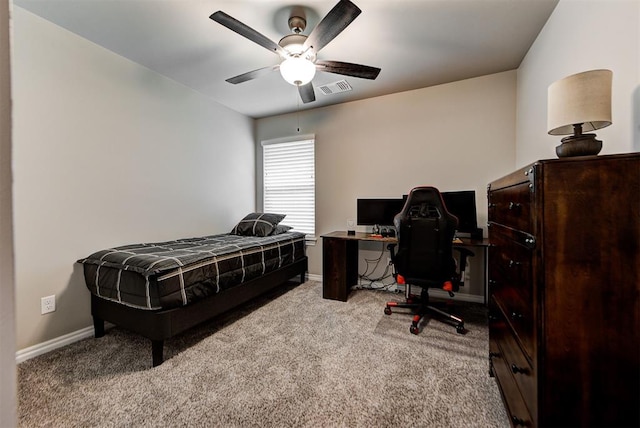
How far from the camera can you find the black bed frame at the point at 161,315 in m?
1.78

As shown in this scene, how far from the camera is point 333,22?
5.14ft

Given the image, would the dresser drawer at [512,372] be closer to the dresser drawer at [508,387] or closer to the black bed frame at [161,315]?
the dresser drawer at [508,387]

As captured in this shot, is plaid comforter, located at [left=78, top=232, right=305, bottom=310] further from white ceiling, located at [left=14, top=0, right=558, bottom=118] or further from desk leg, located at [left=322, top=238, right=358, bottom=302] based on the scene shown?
white ceiling, located at [left=14, top=0, right=558, bottom=118]

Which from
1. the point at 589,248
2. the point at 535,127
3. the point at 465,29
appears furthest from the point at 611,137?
the point at 465,29

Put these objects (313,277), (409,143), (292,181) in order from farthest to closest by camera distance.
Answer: (292,181) < (313,277) < (409,143)

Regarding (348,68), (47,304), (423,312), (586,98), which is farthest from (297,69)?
(47,304)

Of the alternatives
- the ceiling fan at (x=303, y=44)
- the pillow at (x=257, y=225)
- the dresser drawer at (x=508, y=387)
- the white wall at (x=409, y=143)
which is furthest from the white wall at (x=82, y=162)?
the dresser drawer at (x=508, y=387)

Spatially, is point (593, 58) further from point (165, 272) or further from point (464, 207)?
point (165, 272)

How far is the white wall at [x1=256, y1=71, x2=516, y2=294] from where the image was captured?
285 centimetres

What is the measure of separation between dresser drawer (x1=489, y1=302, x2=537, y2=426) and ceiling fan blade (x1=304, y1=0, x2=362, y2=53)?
1880 millimetres

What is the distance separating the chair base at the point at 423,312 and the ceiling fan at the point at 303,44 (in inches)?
82.9

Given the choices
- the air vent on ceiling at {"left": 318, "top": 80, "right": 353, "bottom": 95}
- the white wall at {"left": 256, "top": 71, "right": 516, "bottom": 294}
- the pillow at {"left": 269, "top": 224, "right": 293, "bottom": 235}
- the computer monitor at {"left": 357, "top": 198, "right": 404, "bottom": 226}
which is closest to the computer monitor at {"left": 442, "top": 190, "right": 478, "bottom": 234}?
the white wall at {"left": 256, "top": 71, "right": 516, "bottom": 294}

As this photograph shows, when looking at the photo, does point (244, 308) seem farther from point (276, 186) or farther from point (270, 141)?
point (270, 141)

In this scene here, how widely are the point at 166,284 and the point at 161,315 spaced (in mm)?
215
